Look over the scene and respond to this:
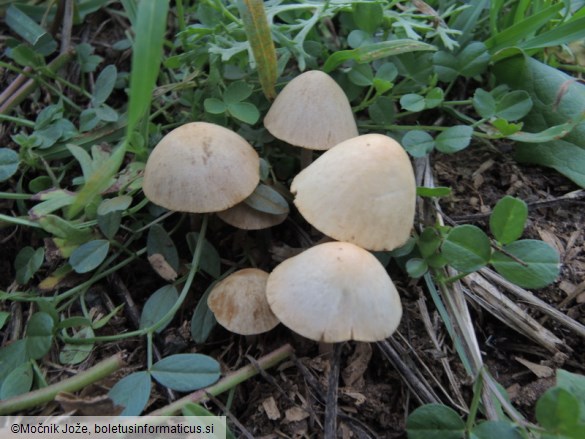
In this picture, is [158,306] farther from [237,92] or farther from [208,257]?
[237,92]

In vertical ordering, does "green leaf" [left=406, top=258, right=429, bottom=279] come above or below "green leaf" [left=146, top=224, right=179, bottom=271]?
below

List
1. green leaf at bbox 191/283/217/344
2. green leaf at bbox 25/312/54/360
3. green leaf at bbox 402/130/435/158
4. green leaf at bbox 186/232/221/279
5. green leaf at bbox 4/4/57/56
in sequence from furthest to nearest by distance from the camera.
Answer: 1. green leaf at bbox 4/4/57/56
2. green leaf at bbox 402/130/435/158
3. green leaf at bbox 186/232/221/279
4. green leaf at bbox 191/283/217/344
5. green leaf at bbox 25/312/54/360

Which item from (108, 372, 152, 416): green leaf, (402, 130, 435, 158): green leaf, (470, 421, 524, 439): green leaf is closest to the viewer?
(470, 421, 524, 439): green leaf

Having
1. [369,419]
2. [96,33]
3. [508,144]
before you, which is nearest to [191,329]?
[369,419]

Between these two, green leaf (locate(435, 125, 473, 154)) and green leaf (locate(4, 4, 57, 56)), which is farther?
green leaf (locate(4, 4, 57, 56))

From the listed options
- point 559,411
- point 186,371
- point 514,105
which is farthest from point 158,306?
point 514,105

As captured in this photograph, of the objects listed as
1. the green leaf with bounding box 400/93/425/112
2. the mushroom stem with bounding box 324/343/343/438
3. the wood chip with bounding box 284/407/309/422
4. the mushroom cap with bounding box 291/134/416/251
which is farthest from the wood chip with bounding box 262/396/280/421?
the green leaf with bounding box 400/93/425/112

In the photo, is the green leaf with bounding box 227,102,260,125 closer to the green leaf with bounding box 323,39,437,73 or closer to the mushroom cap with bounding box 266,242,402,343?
the green leaf with bounding box 323,39,437,73
